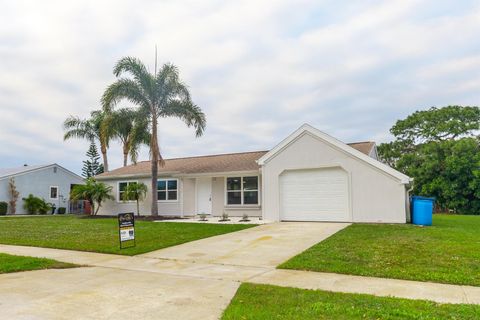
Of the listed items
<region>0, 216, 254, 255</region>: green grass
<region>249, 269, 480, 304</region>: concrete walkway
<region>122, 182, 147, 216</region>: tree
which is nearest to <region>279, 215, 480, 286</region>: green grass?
<region>249, 269, 480, 304</region>: concrete walkway

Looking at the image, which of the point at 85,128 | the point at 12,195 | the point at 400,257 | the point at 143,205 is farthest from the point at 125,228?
the point at 85,128

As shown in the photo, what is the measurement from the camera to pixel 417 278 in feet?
20.3

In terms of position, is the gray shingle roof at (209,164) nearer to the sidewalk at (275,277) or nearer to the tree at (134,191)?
the tree at (134,191)

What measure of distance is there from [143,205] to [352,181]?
44.3 feet

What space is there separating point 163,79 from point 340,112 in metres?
12.3

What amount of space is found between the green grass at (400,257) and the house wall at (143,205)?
12.4 metres

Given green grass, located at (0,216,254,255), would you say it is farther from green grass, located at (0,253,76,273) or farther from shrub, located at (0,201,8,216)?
shrub, located at (0,201,8,216)

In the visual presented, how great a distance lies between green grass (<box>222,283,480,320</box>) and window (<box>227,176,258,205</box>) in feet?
46.1

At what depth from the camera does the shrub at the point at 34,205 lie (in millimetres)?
29594

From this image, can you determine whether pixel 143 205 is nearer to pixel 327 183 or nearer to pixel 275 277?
pixel 327 183

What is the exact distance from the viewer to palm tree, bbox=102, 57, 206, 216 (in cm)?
1978

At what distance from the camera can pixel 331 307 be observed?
14.8ft

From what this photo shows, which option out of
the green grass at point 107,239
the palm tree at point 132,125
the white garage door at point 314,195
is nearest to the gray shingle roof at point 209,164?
the palm tree at point 132,125

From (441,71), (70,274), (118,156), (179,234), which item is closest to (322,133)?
(179,234)
